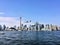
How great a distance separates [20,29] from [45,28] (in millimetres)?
26657

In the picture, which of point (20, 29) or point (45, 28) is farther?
point (45, 28)

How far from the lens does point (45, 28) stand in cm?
16062

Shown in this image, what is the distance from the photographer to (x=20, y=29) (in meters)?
146
